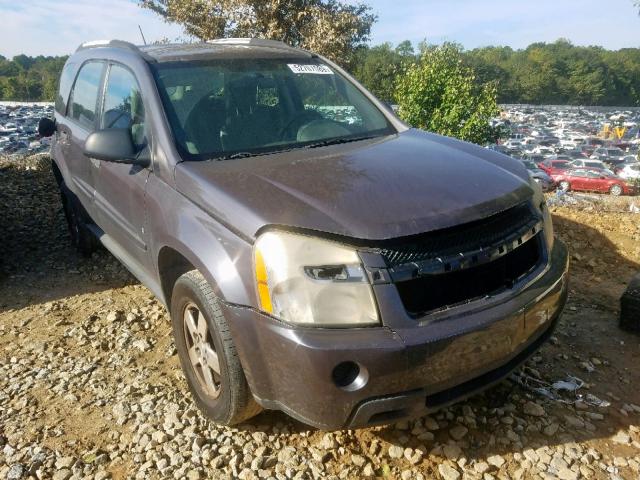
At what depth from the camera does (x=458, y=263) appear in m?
1.92

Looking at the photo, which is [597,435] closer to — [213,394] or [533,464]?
[533,464]

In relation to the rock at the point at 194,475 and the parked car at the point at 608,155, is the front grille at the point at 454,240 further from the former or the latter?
the parked car at the point at 608,155

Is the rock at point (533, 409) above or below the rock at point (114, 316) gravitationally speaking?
above

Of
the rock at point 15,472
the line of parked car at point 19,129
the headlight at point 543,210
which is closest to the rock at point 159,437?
the rock at point 15,472

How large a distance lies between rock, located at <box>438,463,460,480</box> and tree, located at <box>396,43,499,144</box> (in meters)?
11.3

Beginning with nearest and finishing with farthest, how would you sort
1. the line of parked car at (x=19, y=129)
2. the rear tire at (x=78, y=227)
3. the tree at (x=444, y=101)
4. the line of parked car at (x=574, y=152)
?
1. the rear tire at (x=78, y=227)
2. the tree at (x=444, y=101)
3. the line of parked car at (x=574, y=152)
4. the line of parked car at (x=19, y=129)

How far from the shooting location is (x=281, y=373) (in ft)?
6.27

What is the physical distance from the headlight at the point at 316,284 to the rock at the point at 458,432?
37.6 inches

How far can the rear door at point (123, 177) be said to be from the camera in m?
2.83

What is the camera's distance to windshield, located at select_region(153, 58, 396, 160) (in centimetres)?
271

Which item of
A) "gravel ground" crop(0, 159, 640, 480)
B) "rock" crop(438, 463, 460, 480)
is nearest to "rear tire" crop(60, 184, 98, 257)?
"gravel ground" crop(0, 159, 640, 480)

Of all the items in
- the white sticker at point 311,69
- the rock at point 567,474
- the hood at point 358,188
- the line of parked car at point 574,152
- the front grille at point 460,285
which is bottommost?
the line of parked car at point 574,152

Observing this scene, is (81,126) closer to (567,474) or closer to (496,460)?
(496,460)

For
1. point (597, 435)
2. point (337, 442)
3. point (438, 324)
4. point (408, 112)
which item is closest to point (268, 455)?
point (337, 442)
